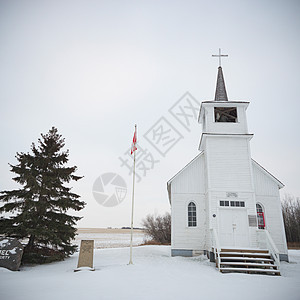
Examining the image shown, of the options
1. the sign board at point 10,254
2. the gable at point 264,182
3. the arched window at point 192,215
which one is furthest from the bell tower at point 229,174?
the sign board at point 10,254

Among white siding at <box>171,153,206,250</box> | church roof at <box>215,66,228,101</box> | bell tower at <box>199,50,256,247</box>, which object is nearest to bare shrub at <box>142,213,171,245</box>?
white siding at <box>171,153,206,250</box>

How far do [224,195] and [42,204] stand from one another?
32.2 ft

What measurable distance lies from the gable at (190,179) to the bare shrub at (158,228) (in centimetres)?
1562

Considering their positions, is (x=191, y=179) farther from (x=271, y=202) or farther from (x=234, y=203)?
(x=271, y=202)

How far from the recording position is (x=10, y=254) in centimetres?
892

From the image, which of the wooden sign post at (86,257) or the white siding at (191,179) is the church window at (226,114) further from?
the wooden sign post at (86,257)

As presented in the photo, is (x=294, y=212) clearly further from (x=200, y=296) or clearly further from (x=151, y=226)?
(x=200, y=296)

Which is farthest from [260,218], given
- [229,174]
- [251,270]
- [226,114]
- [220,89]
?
[220,89]

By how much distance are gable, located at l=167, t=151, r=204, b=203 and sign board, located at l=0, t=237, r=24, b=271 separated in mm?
9161

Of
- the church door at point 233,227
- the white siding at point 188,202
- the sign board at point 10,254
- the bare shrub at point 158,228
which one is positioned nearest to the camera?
the sign board at point 10,254

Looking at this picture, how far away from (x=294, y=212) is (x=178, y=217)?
103 feet

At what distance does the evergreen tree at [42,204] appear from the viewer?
10.5 metres

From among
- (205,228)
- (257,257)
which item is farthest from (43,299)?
(205,228)

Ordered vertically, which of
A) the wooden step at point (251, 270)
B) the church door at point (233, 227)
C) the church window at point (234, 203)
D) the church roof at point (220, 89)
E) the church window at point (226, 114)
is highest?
the church roof at point (220, 89)
